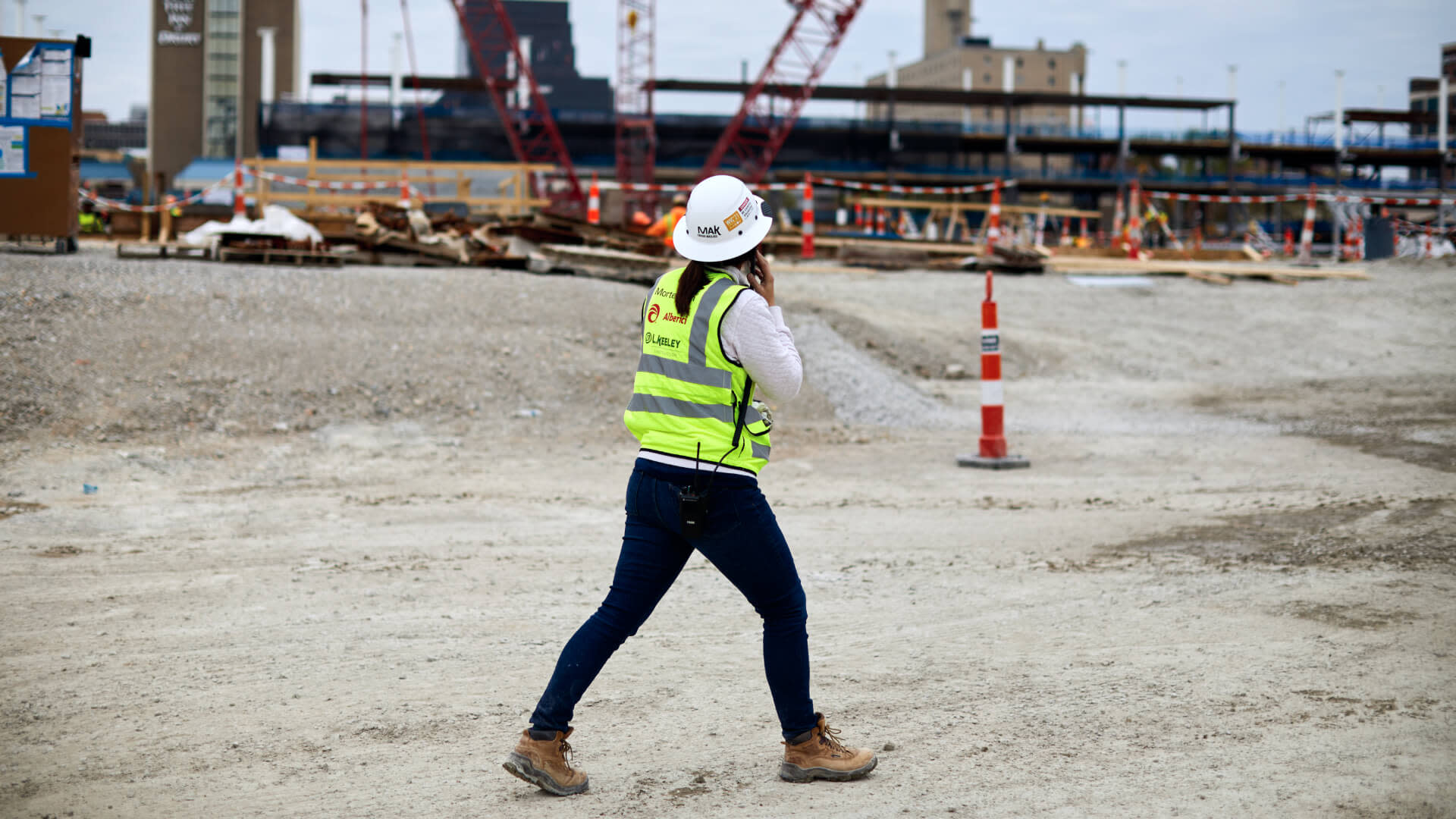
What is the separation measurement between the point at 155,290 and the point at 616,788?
34.4ft

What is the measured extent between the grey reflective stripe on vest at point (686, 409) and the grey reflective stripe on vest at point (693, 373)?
0.06 meters

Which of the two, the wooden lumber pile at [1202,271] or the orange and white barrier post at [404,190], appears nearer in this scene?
the orange and white barrier post at [404,190]

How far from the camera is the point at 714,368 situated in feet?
11.2

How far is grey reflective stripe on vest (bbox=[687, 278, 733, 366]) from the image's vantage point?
11.2ft

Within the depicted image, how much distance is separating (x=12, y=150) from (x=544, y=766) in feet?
49.9

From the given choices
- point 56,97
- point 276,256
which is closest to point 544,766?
point 276,256

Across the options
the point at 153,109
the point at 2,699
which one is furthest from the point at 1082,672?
the point at 153,109

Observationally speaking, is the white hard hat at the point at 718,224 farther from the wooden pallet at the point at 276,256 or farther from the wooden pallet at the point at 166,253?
the wooden pallet at the point at 166,253

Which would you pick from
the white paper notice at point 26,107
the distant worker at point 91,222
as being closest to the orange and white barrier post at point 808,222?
the white paper notice at point 26,107

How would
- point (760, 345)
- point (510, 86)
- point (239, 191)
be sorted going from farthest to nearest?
point (510, 86), point (239, 191), point (760, 345)

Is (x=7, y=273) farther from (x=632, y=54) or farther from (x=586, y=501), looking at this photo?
(x=632, y=54)

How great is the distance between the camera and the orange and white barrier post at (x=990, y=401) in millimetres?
9391

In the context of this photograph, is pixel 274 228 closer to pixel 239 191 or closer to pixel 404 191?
pixel 239 191

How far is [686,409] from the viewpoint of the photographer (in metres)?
3.42
